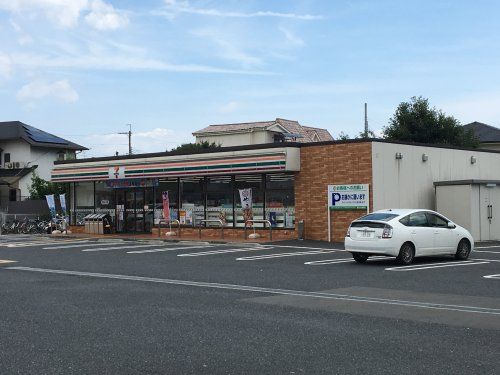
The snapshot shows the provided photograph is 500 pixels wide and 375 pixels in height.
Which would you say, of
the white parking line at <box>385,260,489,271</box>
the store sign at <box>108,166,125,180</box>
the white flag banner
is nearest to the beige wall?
the white flag banner

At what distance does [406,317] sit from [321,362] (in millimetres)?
3021

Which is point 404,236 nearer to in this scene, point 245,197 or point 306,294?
point 306,294

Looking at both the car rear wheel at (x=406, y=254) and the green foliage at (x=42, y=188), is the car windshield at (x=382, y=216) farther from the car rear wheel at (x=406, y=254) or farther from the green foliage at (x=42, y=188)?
the green foliage at (x=42, y=188)

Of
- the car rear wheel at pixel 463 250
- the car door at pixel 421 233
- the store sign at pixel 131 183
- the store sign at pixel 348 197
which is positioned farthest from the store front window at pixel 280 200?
the car door at pixel 421 233

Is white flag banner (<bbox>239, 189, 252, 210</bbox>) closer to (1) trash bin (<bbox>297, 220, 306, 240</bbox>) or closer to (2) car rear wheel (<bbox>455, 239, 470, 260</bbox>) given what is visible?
(1) trash bin (<bbox>297, 220, 306, 240</bbox>)

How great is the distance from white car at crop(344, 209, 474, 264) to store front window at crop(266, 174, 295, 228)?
9179 millimetres

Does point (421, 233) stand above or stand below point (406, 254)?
above

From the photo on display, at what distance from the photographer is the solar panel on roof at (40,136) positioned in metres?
54.8

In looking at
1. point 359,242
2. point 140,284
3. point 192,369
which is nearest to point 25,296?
point 140,284

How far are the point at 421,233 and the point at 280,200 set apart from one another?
10.6 meters

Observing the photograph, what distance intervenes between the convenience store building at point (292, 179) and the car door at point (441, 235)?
6584 millimetres

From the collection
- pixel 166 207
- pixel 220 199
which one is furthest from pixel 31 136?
pixel 220 199

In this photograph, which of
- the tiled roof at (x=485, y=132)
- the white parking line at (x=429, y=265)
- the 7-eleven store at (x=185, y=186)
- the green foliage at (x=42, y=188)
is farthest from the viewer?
the tiled roof at (x=485, y=132)

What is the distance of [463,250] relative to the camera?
18141mm
